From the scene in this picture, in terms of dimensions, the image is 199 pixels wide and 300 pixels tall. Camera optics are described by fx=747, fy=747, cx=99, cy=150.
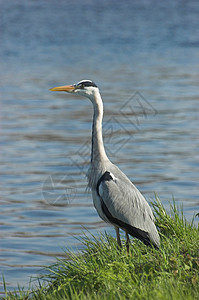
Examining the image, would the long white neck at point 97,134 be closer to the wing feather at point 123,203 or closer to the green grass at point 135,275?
the wing feather at point 123,203

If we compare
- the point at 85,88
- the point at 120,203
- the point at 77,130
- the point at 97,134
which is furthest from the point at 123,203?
the point at 77,130

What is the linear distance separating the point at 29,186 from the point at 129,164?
203cm

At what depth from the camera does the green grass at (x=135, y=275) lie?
5668mm

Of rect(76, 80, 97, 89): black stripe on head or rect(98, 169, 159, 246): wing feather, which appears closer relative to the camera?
rect(98, 169, 159, 246): wing feather

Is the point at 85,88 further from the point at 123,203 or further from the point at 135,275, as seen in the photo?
the point at 135,275

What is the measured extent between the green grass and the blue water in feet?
6.99

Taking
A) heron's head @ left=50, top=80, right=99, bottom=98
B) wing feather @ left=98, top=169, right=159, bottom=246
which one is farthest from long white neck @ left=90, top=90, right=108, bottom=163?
wing feather @ left=98, top=169, right=159, bottom=246

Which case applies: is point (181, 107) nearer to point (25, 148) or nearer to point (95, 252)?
point (25, 148)

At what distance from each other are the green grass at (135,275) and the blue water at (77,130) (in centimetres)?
213

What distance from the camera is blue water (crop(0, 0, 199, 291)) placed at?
34.2 feet

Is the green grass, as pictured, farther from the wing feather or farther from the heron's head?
the heron's head

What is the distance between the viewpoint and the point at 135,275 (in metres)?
6.03

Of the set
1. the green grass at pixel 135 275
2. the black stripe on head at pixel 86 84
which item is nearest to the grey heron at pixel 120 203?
the black stripe on head at pixel 86 84

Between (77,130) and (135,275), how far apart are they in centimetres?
1030
